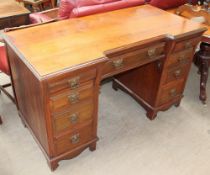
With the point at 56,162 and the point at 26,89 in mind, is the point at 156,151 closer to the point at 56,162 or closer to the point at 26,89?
the point at 56,162

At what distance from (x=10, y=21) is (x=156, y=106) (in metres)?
1.54

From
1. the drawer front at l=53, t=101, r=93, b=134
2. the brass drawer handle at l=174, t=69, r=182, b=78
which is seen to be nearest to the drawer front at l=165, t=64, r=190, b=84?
the brass drawer handle at l=174, t=69, r=182, b=78

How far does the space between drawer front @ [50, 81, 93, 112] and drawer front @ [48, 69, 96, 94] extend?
1.4 inches

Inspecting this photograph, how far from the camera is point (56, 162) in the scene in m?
1.73

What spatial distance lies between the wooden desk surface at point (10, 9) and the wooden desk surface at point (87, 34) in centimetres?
82

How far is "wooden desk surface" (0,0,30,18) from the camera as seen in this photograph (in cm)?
234

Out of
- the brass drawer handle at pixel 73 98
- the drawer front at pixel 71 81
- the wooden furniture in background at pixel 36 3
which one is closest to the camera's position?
the drawer front at pixel 71 81

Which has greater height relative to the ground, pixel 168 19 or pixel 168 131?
pixel 168 19

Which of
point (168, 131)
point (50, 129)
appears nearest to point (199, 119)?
point (168, 131)

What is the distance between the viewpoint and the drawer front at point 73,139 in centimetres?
165

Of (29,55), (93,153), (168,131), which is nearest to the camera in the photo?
(29,55)

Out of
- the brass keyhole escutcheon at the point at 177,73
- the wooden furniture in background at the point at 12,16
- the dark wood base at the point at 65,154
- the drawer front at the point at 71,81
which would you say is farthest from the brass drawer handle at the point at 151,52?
the wooden furniture in background at the point at 12,16

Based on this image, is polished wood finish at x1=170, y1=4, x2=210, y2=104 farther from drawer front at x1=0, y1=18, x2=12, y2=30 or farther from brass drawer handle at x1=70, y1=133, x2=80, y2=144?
drawer front at x1=0, y1=18, x2=12, y2=30

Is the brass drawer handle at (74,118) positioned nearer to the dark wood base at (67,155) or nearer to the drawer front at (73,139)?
the drawer front at (73,139)
